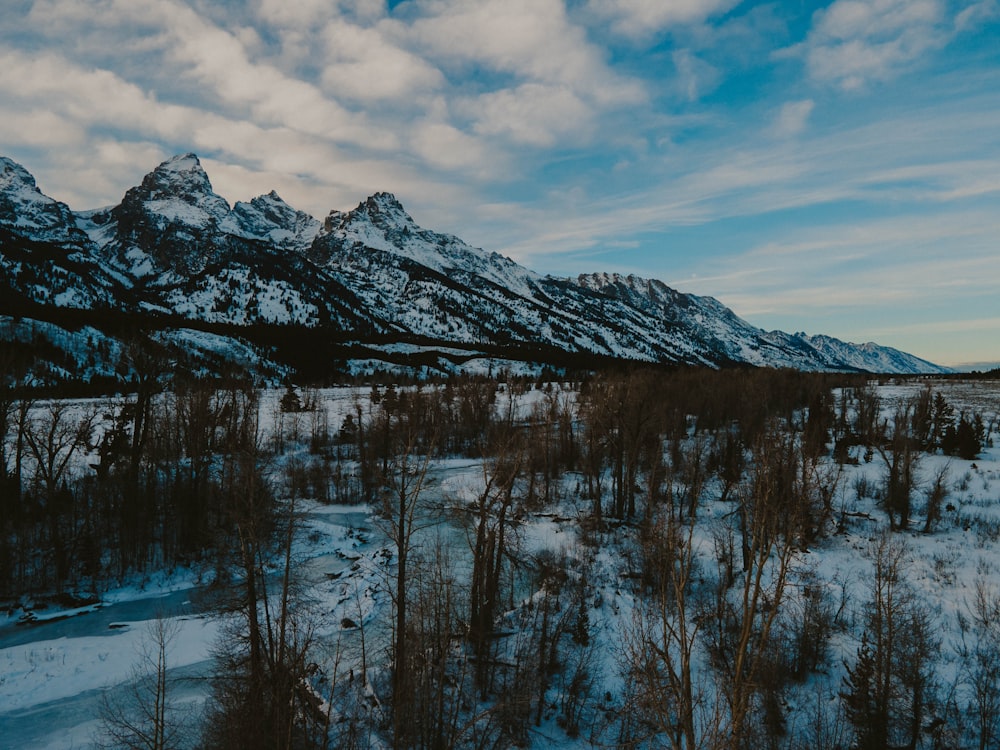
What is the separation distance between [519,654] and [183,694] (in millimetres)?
14279

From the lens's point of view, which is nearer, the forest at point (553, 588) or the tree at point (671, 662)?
the tree at point (671, 662)

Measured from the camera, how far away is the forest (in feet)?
61.6

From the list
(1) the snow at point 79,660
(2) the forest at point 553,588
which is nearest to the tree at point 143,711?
(2) the forest at point 553,588

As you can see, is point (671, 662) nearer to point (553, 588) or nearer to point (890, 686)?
point (890, 686)

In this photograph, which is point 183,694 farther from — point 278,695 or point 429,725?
point 429,725

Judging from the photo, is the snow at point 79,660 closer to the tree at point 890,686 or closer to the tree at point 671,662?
the tree at point 671,662

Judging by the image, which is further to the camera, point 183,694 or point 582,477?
point 582,477

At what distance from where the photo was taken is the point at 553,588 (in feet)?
98.1

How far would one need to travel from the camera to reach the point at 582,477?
2174 inches

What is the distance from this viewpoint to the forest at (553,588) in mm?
18766

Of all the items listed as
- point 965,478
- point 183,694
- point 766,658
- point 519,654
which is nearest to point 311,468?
point 183,694

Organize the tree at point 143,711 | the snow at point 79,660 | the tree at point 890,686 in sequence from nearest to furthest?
1. the tree at point 143,711
2. the tree at point 890,686
3. the snow at point 79,660

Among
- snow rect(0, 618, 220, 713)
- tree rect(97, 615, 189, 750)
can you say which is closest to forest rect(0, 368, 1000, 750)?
tree rect(97, 615, 189, 750)

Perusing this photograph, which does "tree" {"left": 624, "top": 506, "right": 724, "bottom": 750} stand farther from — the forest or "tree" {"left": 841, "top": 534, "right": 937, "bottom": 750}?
"tree" {"left": 841, "top": 534, "right": 937, "bottom": 750}
